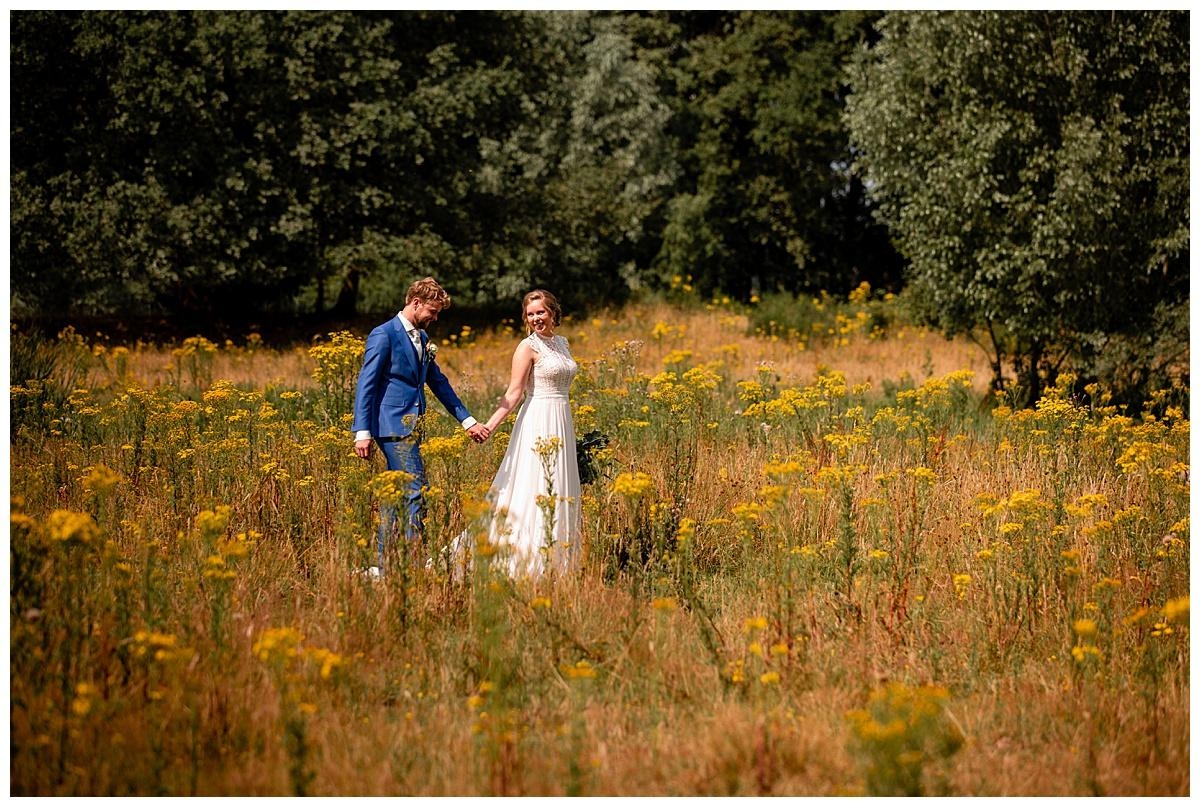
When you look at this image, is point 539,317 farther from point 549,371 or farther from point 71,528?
point 71,528

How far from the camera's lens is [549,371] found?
238 inches

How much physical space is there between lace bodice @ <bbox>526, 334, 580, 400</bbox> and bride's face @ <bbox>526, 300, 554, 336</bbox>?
0.06 meters

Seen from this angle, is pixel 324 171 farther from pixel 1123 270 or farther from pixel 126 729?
pixel 126 729

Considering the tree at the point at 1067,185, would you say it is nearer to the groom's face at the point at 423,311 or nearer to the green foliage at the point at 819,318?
the green foliage at the point at 819,318

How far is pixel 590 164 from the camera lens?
24.5 m

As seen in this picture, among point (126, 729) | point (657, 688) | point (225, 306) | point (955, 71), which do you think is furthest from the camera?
point (225, 306)

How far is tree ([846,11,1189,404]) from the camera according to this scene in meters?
11.5

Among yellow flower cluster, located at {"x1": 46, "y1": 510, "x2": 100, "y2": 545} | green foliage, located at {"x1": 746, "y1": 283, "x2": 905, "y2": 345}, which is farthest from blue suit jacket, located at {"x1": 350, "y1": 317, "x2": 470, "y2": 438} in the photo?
green foliage, located at {"x1": 746, "y1": 283, "x2": 905, "y2": 345}

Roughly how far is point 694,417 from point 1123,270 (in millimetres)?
6421

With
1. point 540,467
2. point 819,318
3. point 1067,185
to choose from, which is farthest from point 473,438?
point 819,318

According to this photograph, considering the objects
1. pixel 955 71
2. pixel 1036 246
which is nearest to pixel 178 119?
pixel 955 71

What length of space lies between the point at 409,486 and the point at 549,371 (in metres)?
1.04

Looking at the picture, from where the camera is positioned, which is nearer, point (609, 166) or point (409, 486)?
point (409, 486)

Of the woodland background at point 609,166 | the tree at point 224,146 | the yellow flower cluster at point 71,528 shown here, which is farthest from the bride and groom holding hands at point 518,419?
the tree at point 224,146
